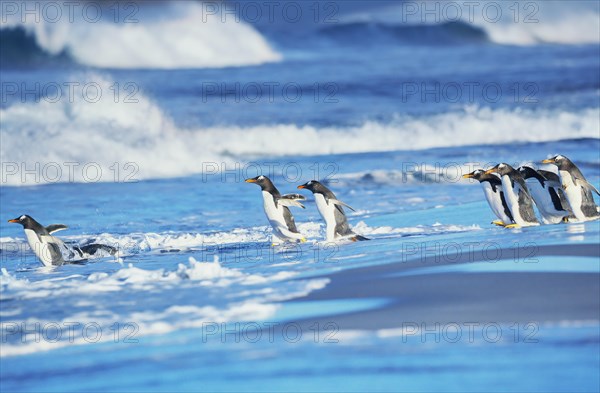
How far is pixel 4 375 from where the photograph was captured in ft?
17.0

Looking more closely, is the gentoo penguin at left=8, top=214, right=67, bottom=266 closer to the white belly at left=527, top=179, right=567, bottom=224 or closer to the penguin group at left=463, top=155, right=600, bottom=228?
the penguin group at left=463, top=155, right=600, bottom=228

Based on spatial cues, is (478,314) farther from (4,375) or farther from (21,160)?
(21,160)

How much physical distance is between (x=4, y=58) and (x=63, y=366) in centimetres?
2811

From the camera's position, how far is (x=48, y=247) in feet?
29.5

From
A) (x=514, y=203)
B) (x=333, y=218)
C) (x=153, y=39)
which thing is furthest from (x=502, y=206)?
(x=153, y=39)

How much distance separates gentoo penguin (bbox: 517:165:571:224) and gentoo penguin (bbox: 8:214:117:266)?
3518mm

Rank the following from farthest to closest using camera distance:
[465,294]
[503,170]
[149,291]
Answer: [503,170] → [149,291] → [465,294]

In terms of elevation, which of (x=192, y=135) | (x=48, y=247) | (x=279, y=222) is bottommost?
(x=48, y=247)

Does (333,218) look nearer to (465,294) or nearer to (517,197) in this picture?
(517,197)

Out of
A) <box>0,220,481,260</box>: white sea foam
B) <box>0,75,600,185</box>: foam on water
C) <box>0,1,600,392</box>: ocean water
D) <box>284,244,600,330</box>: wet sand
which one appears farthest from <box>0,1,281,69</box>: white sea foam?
<box>284,244,600,330</box>: wet sand

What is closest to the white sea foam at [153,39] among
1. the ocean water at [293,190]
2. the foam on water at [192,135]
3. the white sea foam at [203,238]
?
the ocean water at [293,190]

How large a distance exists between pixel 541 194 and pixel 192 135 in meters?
14.5

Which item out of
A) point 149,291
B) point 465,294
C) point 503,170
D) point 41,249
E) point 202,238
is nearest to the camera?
point 465,294

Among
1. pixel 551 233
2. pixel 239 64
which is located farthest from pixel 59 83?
pixel 551 233
